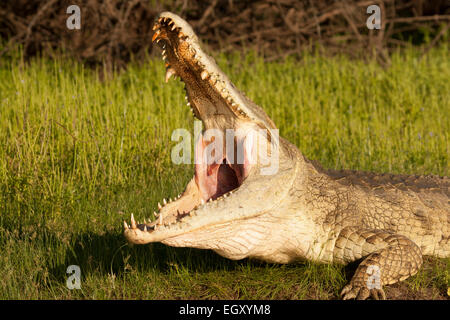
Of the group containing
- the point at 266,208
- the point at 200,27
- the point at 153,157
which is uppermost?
the point at 200,27

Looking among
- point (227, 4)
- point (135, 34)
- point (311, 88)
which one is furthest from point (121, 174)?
point (227, 4)

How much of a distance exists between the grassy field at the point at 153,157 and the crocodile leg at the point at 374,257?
11 centimetres

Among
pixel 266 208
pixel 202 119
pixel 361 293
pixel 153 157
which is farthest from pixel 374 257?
pixel 153 157

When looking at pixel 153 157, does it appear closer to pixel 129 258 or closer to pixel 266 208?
pixel 129 258

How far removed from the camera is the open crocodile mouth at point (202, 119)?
3.33 meters

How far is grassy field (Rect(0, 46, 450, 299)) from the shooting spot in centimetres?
362

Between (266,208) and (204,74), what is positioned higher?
(204,74)

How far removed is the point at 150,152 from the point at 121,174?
55 centimetres

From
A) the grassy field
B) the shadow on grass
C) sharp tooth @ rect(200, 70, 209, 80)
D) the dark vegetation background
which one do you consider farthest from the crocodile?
the dark vegetation background

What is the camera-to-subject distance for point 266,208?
3.47 m

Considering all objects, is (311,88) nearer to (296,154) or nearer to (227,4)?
(227,4)

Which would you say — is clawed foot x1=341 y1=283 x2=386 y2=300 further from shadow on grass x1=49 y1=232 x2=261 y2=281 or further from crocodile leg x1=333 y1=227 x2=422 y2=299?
shadow on grass x1=49 y1=232 x2=261 y2=281

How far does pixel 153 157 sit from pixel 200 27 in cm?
420

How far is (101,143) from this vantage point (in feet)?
18.2
